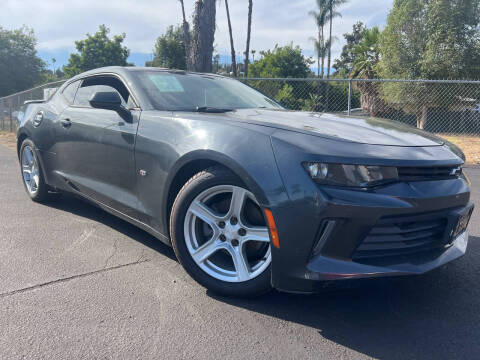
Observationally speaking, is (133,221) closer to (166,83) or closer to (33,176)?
(166,83)

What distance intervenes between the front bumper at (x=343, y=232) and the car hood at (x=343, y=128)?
37cm

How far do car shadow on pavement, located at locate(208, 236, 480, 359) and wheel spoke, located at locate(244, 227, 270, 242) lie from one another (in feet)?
1.29

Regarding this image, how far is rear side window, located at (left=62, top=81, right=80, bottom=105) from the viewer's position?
162 inches

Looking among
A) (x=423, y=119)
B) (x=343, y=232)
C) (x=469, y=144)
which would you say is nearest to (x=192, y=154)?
(x=343, y=232)

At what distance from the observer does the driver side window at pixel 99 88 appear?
133 inches

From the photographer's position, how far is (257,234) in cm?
233

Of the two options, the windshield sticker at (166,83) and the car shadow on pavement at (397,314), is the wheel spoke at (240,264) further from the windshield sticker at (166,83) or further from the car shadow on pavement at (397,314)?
the windshield sticker at (166,83)

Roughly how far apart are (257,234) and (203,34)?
27.9 feet

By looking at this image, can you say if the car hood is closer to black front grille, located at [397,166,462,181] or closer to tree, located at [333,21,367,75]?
black front grille, located at [397,166,462,181]

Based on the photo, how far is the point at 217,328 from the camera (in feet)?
7.06

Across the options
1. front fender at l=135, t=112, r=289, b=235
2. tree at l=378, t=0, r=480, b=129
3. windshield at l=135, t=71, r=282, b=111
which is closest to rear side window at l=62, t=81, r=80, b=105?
windshield at l=135, t=71, r=282, b=111

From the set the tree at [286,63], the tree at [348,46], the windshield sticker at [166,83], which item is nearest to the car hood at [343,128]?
the windshield sticker at [166,83]

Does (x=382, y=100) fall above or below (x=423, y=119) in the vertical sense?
above

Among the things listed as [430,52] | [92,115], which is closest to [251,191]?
[92,115]
